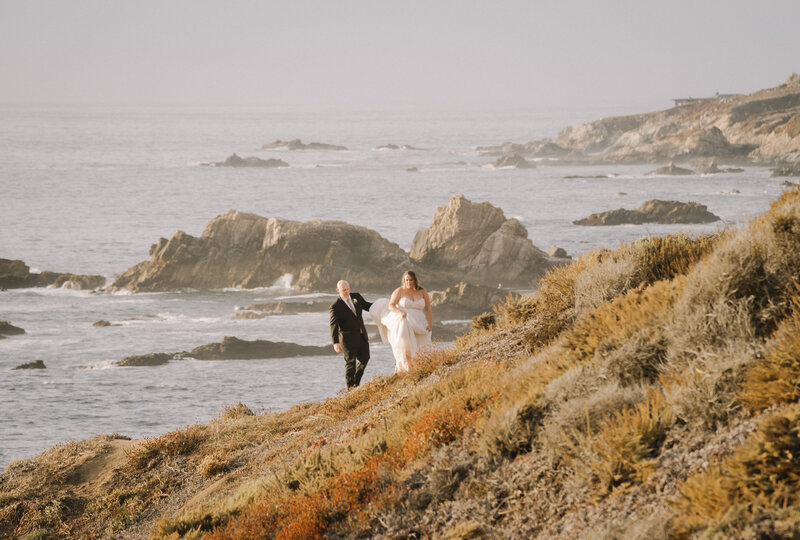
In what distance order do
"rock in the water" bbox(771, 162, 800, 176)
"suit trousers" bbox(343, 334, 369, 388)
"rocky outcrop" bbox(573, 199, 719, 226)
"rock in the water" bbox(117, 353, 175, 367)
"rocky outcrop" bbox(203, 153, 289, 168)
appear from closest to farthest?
"suit trousers" bbox(343, 334, 369, 388) < "rock in the water" bbox(117, 353, 175, 367) < "rocky outcrop" bbox(573, 199, 719, 226) < "rock in the water" bbox(771, 162, 800, 176) < "rocky outcrop" bbox(203, 153, 289, 168)

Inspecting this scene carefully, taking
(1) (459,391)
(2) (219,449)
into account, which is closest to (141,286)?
(2) (219,449)

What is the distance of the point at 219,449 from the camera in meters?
12.3

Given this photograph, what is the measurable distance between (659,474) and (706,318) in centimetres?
205

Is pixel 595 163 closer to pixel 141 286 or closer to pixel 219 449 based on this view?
pixel 141 286

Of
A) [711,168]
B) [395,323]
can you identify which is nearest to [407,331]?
[395,323]

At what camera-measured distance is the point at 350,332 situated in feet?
45.8

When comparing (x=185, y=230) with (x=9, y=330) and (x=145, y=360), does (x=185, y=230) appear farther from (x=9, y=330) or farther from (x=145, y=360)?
(x=145, y=360)

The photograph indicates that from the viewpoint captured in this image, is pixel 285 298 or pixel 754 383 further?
pixel 285 298

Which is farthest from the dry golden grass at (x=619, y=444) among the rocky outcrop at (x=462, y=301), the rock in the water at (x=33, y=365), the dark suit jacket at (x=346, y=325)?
the rock in the water at (x=33, y=365)

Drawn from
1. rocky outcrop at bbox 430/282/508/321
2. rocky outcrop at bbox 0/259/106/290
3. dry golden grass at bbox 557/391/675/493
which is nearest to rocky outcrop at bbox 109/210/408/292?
rocky outcrop at bbox 0/259/106/290

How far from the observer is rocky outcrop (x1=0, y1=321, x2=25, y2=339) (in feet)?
131

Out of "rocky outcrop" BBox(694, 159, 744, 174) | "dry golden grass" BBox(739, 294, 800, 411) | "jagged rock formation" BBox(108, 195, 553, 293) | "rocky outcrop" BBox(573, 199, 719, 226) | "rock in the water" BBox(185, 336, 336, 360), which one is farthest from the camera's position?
"rocky outcrop" BBox(694, 159, 744, 174)

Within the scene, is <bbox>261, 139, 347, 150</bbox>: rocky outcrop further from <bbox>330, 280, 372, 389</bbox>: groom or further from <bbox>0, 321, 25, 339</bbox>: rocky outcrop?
<bbox>330, 280, 372, 389</bbox>: groom

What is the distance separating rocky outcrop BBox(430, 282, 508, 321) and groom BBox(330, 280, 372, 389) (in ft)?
81.5
